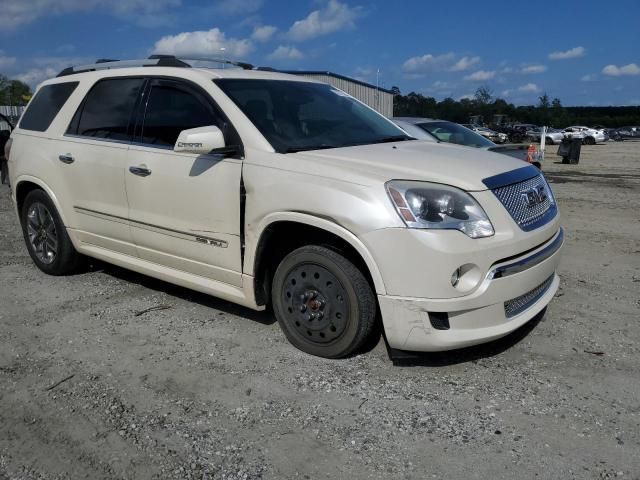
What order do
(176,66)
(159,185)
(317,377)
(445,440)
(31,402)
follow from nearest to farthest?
(445,440)
(31,402)
(317,377)
(159,185)
(176,66)

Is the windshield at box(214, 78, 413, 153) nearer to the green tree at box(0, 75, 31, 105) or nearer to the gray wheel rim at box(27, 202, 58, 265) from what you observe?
the gray wheel rim at box(27, 202, 58, 265)

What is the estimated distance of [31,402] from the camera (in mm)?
3240

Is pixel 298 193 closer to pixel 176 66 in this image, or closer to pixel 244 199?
pixel 244 199

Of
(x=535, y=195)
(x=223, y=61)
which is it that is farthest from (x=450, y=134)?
(x=535, y=195)

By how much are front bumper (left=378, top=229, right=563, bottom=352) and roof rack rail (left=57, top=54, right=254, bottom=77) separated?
2.58 meters

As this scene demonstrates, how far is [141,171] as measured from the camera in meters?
4.30

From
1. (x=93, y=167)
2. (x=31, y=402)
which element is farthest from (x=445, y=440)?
(x=93, y=167)

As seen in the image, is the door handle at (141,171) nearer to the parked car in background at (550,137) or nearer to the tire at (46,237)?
the tire at (46,237)

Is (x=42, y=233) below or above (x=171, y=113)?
below

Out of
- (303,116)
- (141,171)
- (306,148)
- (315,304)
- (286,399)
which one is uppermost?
(303,116)

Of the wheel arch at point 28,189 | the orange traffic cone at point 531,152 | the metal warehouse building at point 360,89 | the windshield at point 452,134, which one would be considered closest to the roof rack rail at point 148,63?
the wheel arch at point 28,189

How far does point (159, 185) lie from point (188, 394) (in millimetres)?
1574

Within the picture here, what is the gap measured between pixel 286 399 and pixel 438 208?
134cm

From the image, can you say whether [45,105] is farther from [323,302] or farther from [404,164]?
[404,164]
